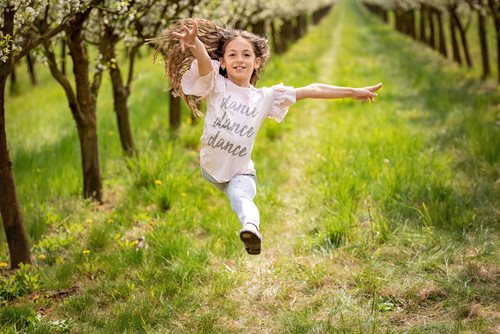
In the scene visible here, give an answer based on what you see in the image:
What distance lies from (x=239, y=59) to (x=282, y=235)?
6.57 ft

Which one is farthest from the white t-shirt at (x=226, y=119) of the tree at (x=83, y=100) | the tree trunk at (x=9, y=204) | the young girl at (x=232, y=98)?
the tree at (x=83, y=100)

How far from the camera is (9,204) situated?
176 inches

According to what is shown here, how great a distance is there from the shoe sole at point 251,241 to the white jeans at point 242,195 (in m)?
0.10

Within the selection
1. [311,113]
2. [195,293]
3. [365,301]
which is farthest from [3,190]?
[311,113]

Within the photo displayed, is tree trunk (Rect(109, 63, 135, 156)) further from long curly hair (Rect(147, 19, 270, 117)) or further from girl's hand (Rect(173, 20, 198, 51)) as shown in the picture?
girl's hand (Rect(173, 20, 198, 51))

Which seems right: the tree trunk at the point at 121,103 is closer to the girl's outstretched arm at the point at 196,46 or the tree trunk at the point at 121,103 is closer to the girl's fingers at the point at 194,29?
the girl's outstretched arm at the point at 196,46

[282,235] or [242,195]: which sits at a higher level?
[242,195]

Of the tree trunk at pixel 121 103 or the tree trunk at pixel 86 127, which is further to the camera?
the tree trunk at pixel 121 103

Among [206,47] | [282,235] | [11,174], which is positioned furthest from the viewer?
[282,235]

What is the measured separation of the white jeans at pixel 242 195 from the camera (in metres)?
3.44

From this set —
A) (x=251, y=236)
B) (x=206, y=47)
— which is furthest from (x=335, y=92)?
(x=251, y=236)

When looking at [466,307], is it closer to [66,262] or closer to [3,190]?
[66,262]

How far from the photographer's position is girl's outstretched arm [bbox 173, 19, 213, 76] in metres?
3.46

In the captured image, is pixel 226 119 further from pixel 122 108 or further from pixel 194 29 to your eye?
pixel 122 108
